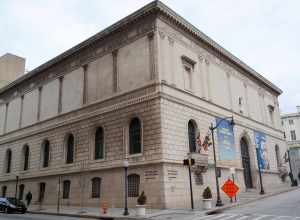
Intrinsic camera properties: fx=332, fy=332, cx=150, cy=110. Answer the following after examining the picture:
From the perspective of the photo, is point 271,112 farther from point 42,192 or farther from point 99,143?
point 42,192

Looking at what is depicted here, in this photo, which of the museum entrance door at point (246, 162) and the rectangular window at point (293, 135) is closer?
the museum entrance door at point (246, 162)

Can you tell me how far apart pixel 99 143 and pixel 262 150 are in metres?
22.1

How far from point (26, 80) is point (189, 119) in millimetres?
25252

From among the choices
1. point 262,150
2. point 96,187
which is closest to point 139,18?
point 96,187

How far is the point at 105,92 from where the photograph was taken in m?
32.2

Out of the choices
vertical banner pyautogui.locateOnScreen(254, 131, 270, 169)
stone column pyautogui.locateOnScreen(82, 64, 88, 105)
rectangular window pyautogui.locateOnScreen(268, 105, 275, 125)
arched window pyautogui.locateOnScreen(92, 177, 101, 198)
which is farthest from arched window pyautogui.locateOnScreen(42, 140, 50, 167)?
rectangular window pyautogui.locateOnScreen(268, 105, 275, 125)

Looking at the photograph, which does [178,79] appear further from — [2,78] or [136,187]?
[2,78]

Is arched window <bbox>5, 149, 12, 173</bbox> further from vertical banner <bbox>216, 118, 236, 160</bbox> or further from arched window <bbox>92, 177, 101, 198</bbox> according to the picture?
vertical banner <bbox>216, 118, 236, 160</bbox>

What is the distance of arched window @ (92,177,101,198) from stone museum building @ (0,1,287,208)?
0.47ft

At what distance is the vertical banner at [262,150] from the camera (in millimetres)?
41125

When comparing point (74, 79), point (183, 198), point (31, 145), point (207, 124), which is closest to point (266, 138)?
point (207, 124)

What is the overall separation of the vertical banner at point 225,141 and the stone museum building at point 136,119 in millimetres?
116

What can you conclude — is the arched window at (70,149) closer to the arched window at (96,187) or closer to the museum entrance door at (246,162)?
the arched window at (96,187)

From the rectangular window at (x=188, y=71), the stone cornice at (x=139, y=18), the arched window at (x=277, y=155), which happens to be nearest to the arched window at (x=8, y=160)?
the stone cornice at (x=139, y=18)
